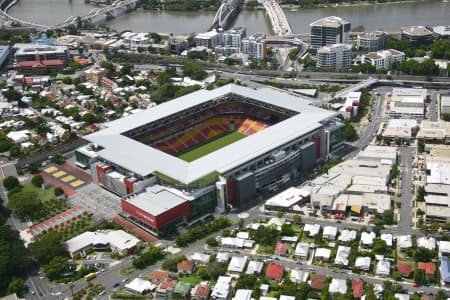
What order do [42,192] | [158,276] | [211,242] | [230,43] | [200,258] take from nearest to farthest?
[158,276] < [200,258] < [211,242] < [42,192] < [230,43]

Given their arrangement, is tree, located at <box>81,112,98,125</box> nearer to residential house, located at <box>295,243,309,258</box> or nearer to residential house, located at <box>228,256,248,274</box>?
residential house, located at <box>228,256,248,274</box>

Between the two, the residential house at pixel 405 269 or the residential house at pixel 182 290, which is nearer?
the residential house at pixel 182 290

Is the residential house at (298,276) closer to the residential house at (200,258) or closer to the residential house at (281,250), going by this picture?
the residential house at (281,250)

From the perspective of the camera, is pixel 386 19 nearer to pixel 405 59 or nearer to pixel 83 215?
pixel 405 59

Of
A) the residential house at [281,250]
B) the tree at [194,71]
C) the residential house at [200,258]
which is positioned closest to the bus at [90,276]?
the residential house at [200,258]

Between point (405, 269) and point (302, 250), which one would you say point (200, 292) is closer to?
point (302, 250)

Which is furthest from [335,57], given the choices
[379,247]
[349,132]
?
[379,247]

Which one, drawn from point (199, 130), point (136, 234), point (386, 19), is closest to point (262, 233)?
point (136, 234)
